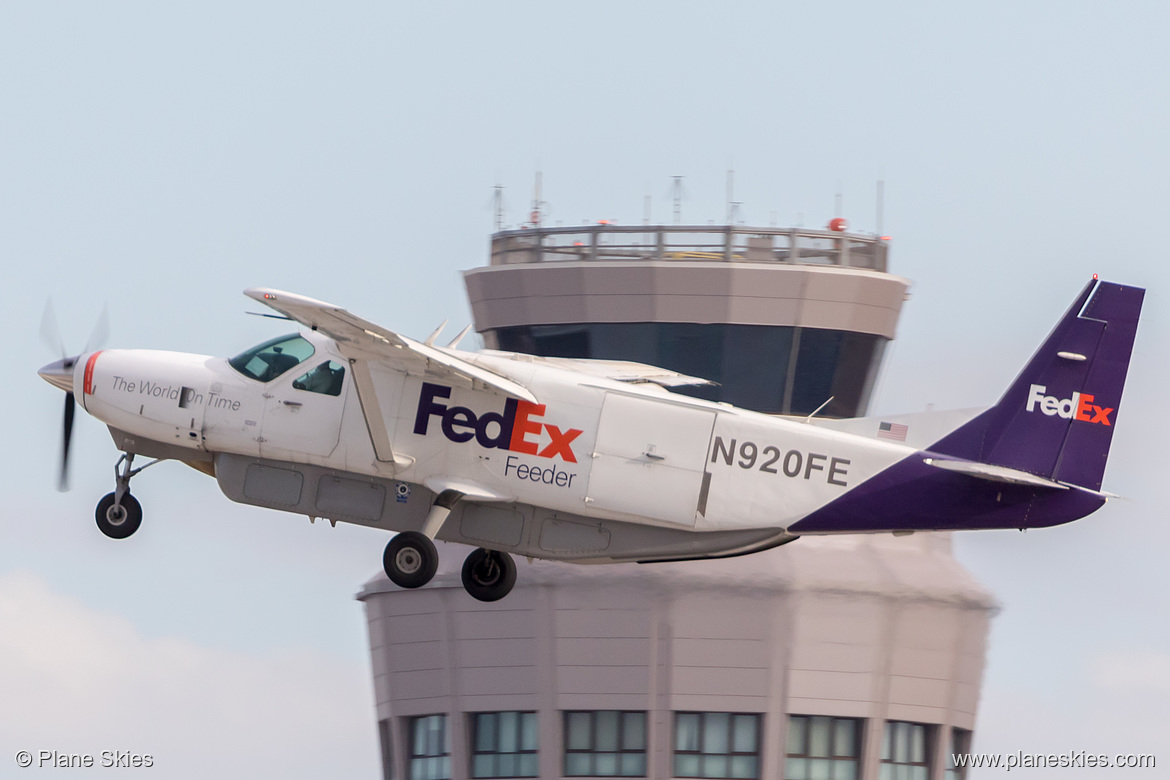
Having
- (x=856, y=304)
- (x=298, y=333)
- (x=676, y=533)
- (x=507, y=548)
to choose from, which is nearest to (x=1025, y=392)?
(x=676, y=533)

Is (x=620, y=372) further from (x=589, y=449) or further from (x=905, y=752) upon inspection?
(x=905, y=752)

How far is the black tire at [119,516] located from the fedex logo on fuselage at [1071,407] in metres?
12.9

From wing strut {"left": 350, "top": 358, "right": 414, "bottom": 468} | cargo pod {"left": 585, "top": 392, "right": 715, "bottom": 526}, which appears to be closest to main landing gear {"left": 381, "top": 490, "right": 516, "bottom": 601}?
wing strut {"left": 350, "top": 358, "right": 414, "bottom": 468}

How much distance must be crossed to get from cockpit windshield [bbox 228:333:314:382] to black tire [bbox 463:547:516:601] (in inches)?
152

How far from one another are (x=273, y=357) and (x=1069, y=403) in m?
11.1

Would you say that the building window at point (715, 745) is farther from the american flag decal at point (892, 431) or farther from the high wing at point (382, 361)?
the high wing at point (382, 361)

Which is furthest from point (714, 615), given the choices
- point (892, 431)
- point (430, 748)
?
point (892, 431)

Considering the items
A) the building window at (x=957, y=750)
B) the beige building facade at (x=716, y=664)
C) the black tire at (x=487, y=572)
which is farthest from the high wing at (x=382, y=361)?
the building window at (x=957, y=750)

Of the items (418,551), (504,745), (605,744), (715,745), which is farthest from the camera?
(504,745)

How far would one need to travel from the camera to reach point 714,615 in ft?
127

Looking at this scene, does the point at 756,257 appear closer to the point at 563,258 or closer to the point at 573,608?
the point at 563,258

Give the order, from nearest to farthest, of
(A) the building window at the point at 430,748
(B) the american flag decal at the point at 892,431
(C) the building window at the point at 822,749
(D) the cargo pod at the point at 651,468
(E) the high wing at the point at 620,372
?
1. (D) the cargo pod at the point at 651,468
2. (B) the american flag decal at the point at 892,431
3. (E) the high wing at the point at 620,372
4. (C) the building window at the point at 822,749
5. (A) the building window at the point at 430,748

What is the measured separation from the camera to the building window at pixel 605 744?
133ft

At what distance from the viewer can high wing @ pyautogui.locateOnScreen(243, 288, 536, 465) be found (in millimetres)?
25922
